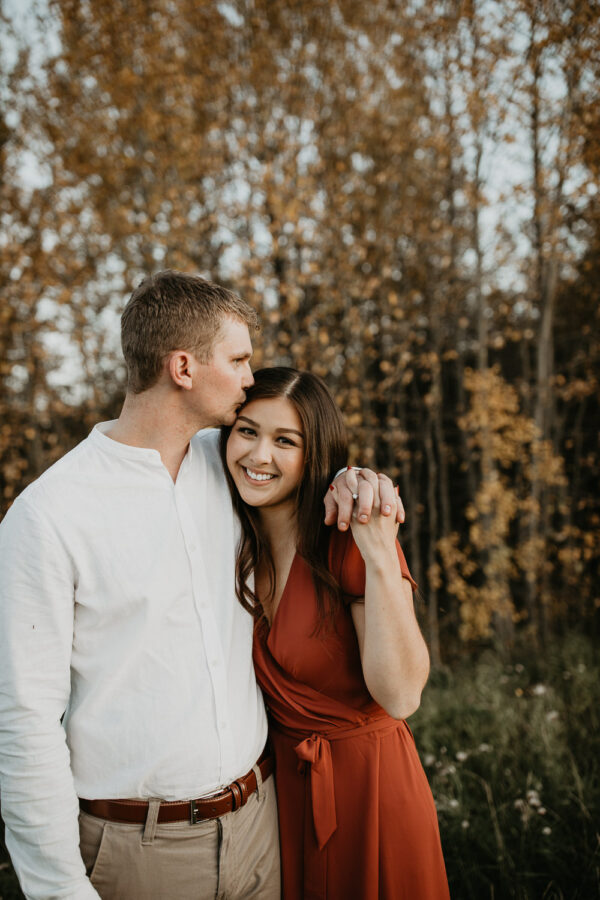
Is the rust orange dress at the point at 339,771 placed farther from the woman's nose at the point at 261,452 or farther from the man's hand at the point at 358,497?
the woman's nose at the point at 261,452

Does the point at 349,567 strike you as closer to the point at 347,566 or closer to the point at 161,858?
the point at 347,566

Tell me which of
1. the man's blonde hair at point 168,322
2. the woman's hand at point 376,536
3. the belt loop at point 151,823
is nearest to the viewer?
the belt loop at point 151,823

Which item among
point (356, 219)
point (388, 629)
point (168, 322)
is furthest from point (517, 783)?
point (356, 219)

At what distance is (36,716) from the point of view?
4.74ft

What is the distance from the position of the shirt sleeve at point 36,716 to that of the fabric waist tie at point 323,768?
64 cm

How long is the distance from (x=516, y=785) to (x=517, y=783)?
2 cm

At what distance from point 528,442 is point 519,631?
84.8 inches

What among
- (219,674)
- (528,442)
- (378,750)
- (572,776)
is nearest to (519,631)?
(528,442)

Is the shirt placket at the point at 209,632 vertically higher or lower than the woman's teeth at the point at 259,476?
lower

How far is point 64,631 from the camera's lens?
1503 mm

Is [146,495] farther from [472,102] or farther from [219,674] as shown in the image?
[472,102]

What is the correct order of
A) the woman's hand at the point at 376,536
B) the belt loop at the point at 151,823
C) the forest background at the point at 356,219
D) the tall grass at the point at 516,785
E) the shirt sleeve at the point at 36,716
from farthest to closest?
the forest background at the point at 356,219
the tall grass at the point at 516,785
the woman's hand at the point at 376,536
the belt loop at the point at 151,823
the shirt sleeve at the point at 36,716

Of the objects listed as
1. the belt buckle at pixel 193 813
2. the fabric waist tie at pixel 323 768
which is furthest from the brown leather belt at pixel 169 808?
the fabric waist tie at pixel 323 768

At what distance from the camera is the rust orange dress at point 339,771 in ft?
5.85
